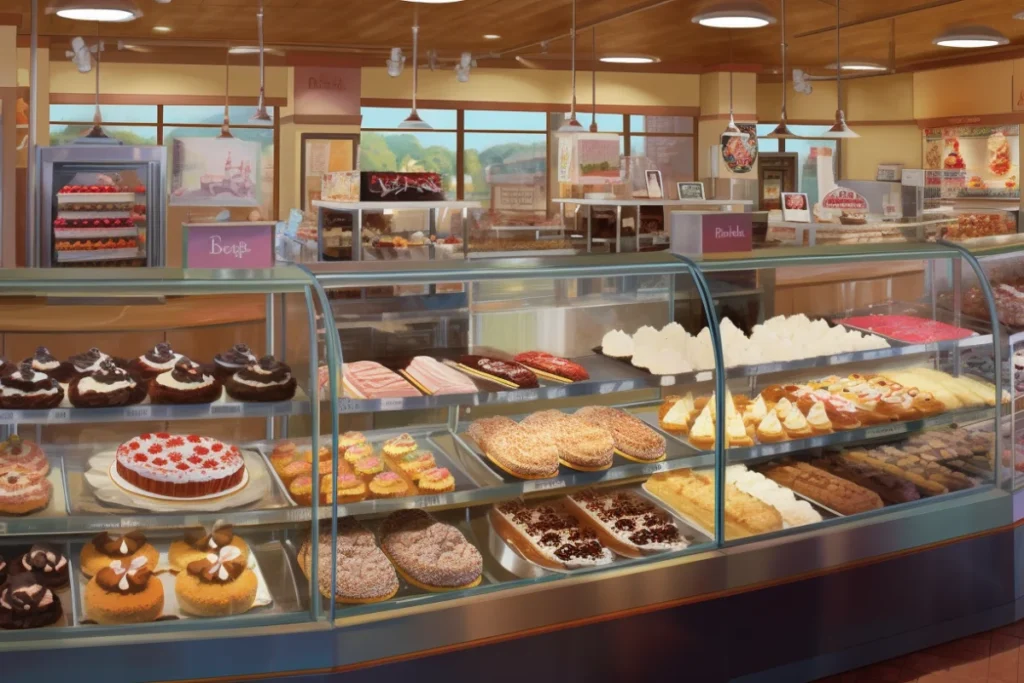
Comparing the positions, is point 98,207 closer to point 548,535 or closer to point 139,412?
point 139,412

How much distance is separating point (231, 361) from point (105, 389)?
0.37 meters

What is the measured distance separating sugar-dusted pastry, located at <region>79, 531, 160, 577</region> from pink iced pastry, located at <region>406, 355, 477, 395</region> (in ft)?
3.15

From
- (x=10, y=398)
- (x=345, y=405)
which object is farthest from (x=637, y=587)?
(x=10, y=398)

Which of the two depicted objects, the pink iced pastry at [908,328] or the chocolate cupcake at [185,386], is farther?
the pink iced pastry at [908,328]

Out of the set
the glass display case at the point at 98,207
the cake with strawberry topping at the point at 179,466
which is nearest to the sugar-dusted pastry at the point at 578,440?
the cake with strawberry topping at the point at 179,466

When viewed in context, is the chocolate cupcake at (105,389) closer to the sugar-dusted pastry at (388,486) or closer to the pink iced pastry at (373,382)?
the pink iced pastry at (373,382)

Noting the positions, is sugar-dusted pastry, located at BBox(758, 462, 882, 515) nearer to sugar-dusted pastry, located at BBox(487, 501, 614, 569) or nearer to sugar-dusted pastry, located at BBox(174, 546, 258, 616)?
sugar-dusted pastry, located at BBox(487, 501, 614, 569)

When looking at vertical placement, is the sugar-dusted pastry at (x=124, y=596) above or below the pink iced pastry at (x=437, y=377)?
below

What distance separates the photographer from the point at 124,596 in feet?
9.47

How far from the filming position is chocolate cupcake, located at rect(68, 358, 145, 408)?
2.95 metres

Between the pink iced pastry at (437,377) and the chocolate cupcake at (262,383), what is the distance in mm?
463

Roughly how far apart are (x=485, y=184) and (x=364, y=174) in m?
10.2

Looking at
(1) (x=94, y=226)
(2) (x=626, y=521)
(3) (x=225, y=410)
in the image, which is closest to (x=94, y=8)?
(1) (x=94, y=226)

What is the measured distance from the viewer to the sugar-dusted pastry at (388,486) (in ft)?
10.6
